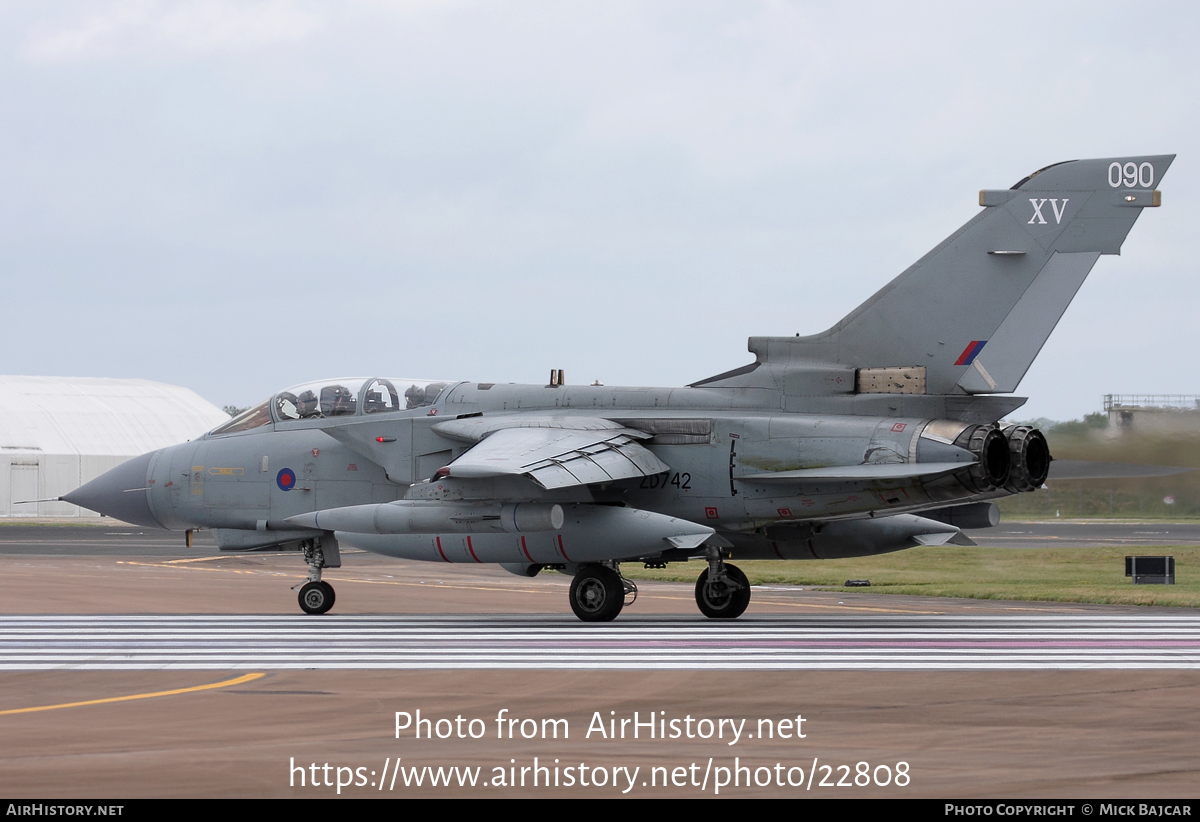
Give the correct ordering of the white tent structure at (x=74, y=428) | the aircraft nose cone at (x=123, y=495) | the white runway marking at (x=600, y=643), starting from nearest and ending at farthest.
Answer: the white runway marking at (x=600, y=643) → the aircraft nose cone at (x=123, y=495) → the white tent structure at (x=74, y=428)

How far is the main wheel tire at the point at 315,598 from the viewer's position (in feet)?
65.3

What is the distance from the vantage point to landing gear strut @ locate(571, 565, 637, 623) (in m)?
17.9

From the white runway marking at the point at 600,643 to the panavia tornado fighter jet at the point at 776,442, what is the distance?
1.11m

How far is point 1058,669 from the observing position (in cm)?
1206

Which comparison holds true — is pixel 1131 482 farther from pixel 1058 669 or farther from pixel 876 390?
pixel 1058 669

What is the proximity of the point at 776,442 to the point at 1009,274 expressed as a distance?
11.8 ft

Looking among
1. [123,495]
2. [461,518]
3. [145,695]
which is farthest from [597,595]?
[145,695]

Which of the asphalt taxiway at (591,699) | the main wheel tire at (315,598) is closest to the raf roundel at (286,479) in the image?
the main wheel tire at (315,598)

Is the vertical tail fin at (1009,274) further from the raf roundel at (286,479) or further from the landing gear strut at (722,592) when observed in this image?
the raf roundel at (286,479)

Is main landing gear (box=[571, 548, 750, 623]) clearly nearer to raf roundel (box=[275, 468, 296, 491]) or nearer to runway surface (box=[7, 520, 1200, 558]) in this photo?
raf roundel (box=[275, 468, 296, 491])

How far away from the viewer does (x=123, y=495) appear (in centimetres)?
2103

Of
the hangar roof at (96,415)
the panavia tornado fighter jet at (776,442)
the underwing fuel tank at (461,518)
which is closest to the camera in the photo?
the panavia tornado fighter jet at (776,442)
